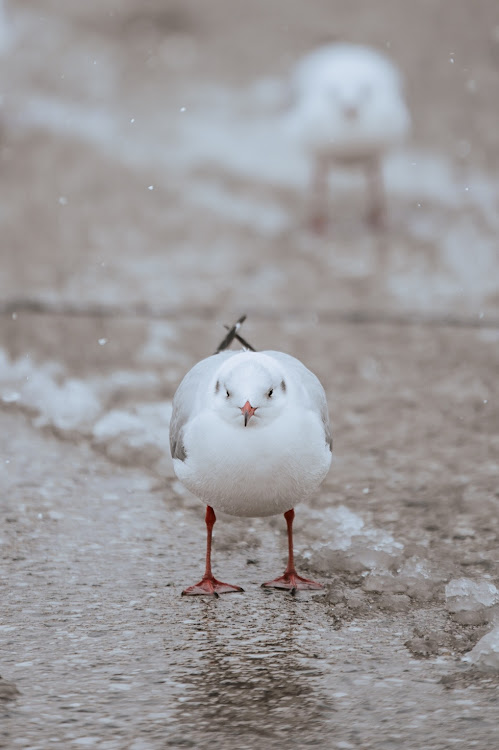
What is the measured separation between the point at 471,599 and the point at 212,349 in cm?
284

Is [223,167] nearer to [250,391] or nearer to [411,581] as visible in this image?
[411,581]

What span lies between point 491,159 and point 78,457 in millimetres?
5111

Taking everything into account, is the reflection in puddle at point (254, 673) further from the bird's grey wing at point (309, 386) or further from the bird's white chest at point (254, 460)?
the bird's grey wing at point (309, 386)

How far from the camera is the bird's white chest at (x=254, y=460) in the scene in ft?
11.2

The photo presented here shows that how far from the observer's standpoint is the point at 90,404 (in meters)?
5.50

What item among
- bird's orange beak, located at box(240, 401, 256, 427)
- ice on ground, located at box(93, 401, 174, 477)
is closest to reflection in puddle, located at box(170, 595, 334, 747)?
bird's orange beak, located at box(240, 401, 256, 427)

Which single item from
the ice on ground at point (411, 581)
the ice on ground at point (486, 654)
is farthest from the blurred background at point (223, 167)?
the ice on ground at point (486, 654)

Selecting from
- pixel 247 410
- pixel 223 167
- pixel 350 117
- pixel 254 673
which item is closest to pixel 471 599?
pixel 254 673

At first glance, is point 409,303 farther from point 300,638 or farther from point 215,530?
point 300,638

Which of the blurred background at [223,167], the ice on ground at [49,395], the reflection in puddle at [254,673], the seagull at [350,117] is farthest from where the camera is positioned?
the seagull at [350,117]

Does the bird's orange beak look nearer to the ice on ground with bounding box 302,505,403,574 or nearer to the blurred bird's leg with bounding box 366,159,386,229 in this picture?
the ice on ground with bounding box 302,505,403,574

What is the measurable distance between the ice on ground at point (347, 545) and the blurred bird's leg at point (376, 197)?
386 cm

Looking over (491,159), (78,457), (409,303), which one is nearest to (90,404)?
(78,457)

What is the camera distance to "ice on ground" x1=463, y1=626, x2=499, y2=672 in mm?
3119
